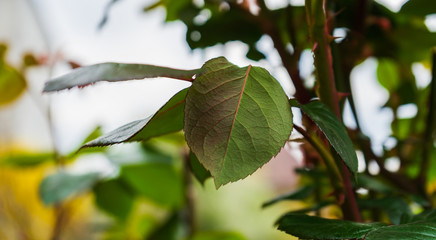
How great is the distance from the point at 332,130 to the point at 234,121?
0.05 meters

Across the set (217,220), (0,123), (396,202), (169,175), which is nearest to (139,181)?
(169,175)

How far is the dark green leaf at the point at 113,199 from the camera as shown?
61 cm

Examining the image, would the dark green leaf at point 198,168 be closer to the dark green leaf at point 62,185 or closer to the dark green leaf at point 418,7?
the dark green leaf at point 418,7

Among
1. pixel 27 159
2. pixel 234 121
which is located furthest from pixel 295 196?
pixel 27 159

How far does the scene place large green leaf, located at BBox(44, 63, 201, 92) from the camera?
0.18 m

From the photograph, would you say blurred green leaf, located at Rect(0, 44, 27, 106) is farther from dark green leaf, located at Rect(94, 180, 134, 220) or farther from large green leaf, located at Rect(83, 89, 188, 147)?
large green leaf, located at Rect(83, 89, 188, 147)

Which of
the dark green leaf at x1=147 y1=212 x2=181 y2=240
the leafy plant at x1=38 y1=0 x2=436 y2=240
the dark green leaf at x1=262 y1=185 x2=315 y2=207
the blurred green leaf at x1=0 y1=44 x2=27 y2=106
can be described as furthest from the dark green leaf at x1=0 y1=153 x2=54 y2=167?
the dark green leaf at x1=262 y1=185 x2=315 y2=207

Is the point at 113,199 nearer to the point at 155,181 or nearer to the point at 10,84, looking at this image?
the point at 155,181

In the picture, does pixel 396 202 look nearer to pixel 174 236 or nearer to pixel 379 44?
pixel 379 44

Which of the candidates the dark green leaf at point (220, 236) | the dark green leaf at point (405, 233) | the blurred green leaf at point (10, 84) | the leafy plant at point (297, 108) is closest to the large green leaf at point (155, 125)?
the leafy plant at point (297, 108)

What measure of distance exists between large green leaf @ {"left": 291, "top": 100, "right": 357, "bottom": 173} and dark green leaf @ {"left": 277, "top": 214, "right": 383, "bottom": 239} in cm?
3

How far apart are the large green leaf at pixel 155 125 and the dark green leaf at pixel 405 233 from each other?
0.11 m

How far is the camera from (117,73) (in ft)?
0.59

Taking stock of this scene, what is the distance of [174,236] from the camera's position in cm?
59
